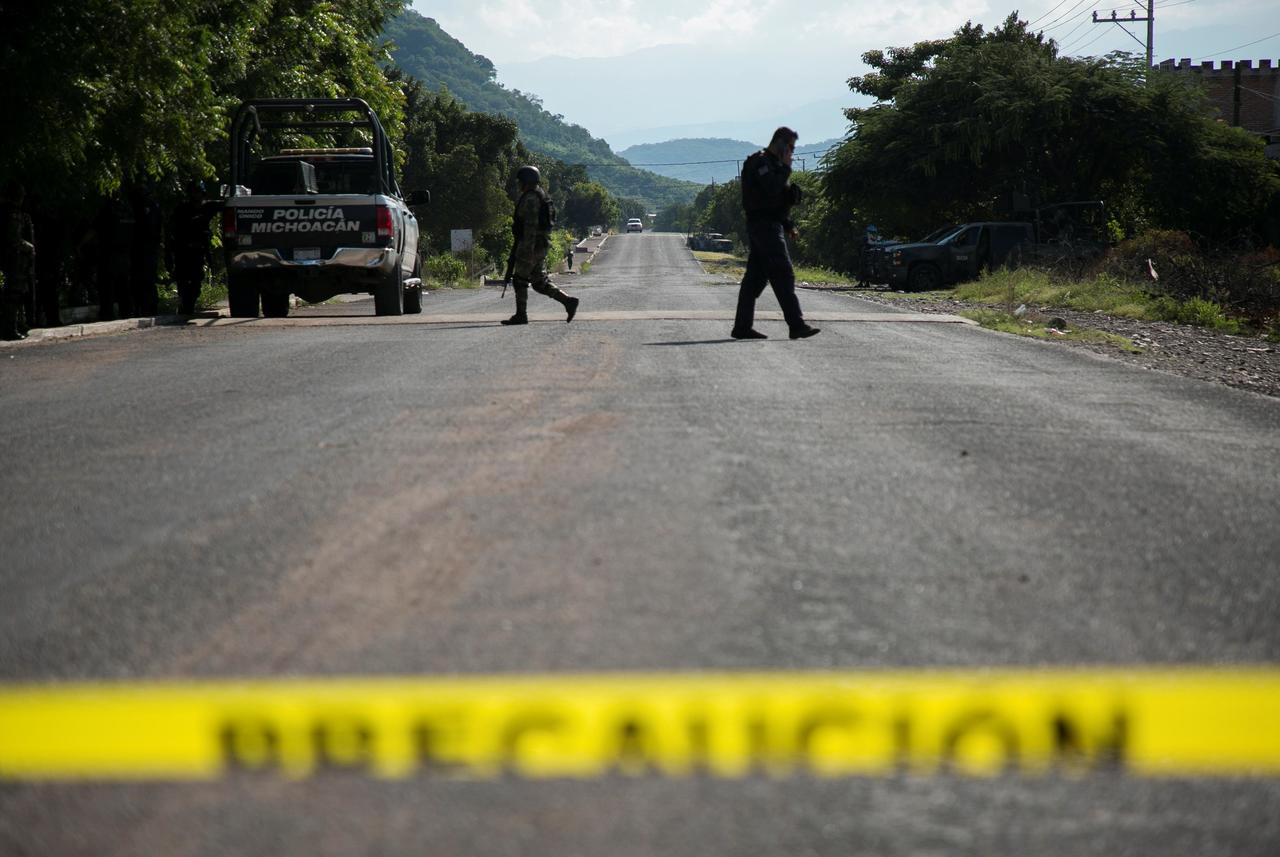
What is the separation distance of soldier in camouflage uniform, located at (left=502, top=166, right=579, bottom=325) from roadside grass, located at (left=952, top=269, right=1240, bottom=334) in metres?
8.07

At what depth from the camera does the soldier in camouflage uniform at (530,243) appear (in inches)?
586

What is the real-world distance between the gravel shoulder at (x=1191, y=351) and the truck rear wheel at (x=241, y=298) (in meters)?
9.80

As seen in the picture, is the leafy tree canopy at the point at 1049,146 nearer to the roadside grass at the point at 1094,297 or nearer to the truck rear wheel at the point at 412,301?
the roadside grass at the point at 1094,297

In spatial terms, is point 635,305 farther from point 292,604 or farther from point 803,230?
point 803,230

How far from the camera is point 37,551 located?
4.45 m

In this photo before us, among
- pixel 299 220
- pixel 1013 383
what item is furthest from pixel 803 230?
pixel 1013 383

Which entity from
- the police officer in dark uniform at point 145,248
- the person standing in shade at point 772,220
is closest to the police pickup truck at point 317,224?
the police officer in dark uniform at point 145,248

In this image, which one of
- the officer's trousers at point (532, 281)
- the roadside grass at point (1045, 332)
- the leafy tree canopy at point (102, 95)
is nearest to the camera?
the leafy tree canopy at point (102, 95)

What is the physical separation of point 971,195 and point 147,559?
39716mm

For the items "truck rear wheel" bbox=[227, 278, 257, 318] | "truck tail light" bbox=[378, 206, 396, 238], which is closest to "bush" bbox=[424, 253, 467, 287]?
"truck rear wheel" bbox=[227, 278, 257, 318]

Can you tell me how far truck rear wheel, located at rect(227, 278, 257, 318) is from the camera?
1748 centimetres

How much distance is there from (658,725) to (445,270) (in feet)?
169

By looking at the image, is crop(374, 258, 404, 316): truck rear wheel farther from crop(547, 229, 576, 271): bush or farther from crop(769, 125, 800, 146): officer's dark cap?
crop(547, 229, 576, 271): bush

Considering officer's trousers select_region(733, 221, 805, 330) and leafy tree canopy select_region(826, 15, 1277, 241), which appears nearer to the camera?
officer's trousers select_region(733, 221, 805, 330)
